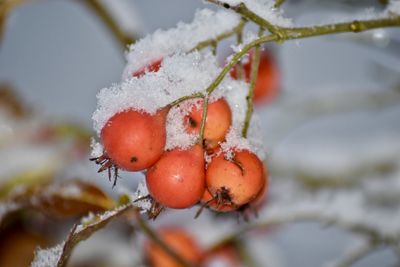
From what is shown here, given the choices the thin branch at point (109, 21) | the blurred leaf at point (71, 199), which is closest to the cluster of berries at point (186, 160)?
the blurred leaf at point (71, 199)

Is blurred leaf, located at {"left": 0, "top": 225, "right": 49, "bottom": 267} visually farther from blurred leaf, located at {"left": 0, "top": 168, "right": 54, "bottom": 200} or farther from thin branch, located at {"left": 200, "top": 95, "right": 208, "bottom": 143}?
thin branch, located at {"left": 200, "top": 95, "right": 208, "bottom": 143}

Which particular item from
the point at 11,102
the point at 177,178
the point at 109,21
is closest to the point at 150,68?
the point at 177,178

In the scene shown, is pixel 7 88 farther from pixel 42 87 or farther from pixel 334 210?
pixel 334 210

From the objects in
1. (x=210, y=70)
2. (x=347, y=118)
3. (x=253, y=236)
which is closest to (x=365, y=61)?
(x=347, y=118)

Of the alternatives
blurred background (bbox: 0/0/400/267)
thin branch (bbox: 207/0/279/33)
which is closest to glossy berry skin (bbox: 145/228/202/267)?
blurred background (bbox: 0/0/400/267)

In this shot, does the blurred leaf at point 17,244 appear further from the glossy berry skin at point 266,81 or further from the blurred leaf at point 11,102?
the glossy berry skin at point 266,81
